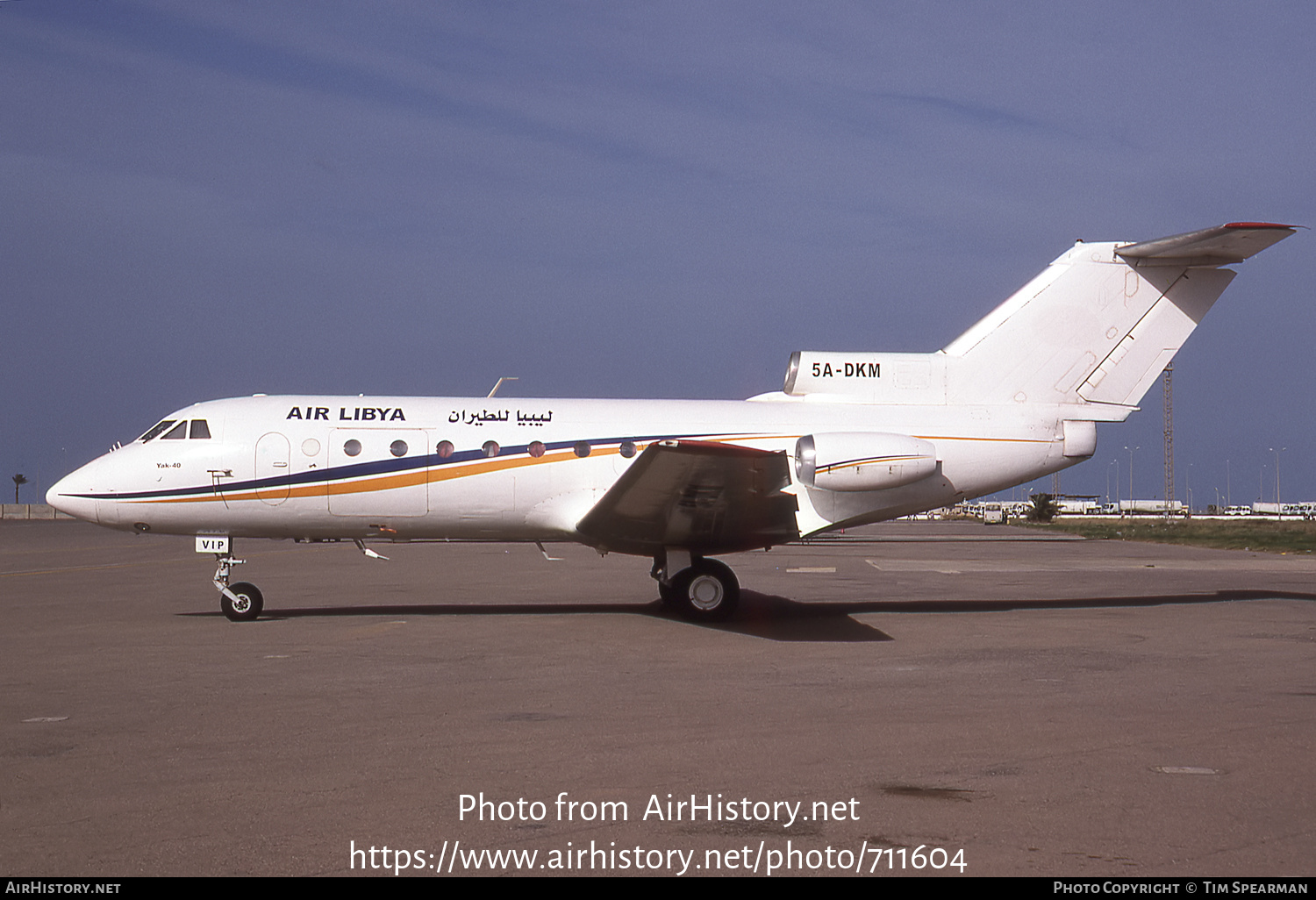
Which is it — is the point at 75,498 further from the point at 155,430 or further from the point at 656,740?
the point at 656,740

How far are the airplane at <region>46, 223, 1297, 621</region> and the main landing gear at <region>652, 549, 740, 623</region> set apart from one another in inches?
1.0

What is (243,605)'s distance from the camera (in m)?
14.3

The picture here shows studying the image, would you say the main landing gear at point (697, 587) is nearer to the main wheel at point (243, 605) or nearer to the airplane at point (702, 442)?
the airplane at point (702, 442)

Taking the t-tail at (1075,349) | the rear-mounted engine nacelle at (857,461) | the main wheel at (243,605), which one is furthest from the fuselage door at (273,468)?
the t-tail at (1075,349)

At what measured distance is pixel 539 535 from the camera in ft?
50.3

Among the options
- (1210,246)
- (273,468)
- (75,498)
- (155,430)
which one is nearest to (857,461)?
(1210,246)

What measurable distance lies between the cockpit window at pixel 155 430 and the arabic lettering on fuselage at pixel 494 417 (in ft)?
12.9

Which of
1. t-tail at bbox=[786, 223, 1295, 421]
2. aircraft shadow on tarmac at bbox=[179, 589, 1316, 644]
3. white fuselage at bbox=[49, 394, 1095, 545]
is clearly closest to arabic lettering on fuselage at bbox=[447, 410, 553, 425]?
white fuselage at bbox=[49, 394, 1095, 545]

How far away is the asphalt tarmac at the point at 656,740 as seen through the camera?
16.0 feet

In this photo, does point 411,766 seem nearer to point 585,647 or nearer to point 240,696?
point 240,696

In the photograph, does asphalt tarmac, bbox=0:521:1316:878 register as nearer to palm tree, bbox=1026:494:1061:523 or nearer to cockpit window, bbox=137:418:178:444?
cockpit window, bbox=137:418:178:444

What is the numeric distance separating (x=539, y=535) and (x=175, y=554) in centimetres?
2311

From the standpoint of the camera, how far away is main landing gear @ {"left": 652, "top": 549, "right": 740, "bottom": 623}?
14438 millimetres
